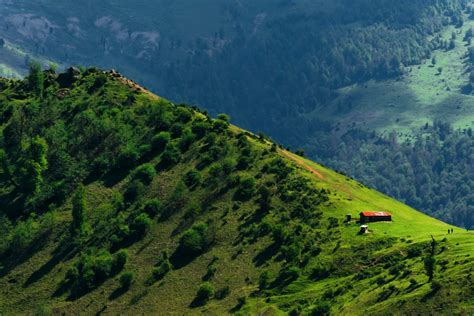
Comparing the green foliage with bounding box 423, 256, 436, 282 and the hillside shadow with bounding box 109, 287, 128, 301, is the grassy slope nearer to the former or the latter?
the green foliage with bounding box 423, 256, 436, 282

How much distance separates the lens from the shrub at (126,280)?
7657 inches

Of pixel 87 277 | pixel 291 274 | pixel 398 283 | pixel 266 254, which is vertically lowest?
pixel 291 274

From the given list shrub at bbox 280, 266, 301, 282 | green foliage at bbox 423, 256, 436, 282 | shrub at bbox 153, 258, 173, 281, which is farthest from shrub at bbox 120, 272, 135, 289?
green foliage at bbox 423, 256, 436, 282

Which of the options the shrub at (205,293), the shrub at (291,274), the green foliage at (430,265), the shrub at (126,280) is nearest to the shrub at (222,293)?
the shrub at (205,293)

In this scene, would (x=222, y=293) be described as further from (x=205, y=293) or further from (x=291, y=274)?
(x=291, y=274)

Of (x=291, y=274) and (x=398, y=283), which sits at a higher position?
(x=398, y=283)

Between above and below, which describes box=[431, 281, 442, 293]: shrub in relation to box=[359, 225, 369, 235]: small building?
below

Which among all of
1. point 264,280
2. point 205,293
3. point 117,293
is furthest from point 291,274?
point 117,293

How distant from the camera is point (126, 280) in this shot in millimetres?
194375

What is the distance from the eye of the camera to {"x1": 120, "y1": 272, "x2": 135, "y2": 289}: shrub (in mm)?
194500

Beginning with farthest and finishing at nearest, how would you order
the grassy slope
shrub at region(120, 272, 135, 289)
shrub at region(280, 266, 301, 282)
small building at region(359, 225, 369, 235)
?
1. shrub at region(120, 272, 135, 289)
2. small building at region(359, 225, 369, 235)
3. shrub at region(280, 266, 301, 282)
4. the grassy slope

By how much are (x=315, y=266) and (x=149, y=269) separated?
146ft

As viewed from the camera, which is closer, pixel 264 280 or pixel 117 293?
pixel 264 280

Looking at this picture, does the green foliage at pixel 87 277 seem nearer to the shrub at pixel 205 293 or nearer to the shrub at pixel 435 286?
the shrub at pixel 205 293
